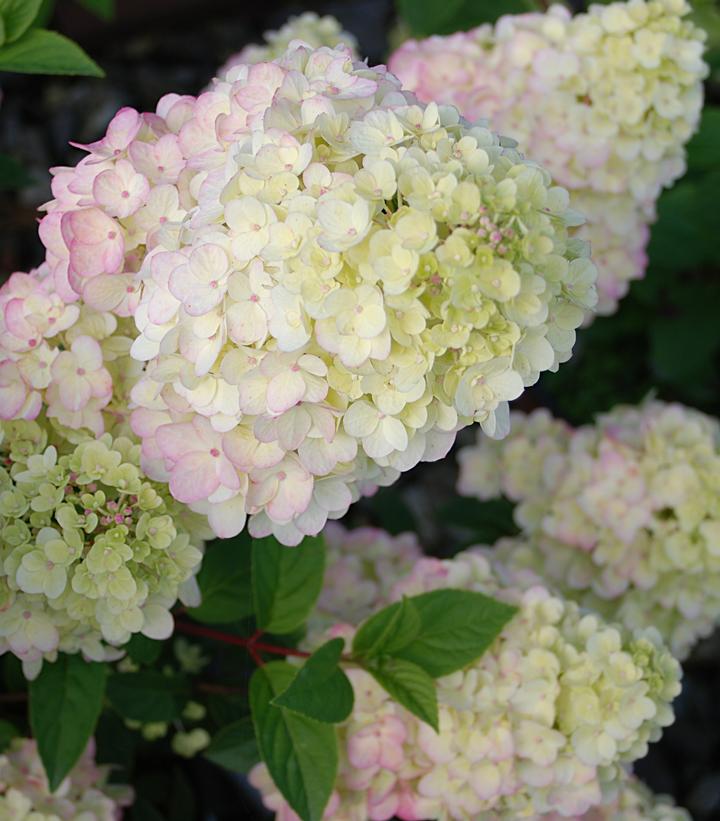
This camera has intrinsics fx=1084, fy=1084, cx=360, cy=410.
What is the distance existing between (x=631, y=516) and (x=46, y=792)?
76cm

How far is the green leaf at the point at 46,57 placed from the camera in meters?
1.06

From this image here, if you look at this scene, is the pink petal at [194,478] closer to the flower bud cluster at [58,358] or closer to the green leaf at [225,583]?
the flower bud cluster at [58,358]

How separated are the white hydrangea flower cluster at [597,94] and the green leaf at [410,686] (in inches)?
25.9

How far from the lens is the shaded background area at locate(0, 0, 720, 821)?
5.09 feet

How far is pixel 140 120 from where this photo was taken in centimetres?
92

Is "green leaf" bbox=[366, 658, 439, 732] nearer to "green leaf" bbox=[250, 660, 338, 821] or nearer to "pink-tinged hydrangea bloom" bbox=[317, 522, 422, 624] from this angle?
"green leaf" bbox=[250, 660, 338, 821]

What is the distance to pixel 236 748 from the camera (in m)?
1.21


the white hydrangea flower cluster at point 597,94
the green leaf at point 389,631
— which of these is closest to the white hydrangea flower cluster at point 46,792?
the green leaf at point 389,631

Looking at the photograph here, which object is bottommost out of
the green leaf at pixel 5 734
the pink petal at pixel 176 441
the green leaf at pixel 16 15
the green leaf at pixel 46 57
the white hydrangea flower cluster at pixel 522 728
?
the green leaf at pixel 5 734

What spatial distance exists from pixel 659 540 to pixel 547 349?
649 millimetres

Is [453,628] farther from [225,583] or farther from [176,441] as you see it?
[176,441]

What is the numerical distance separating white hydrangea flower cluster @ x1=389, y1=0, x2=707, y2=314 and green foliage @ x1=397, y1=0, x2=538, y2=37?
1.51 feet

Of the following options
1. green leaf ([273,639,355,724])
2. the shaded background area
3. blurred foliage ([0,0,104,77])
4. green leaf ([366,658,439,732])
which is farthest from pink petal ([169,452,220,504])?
the shaded background area

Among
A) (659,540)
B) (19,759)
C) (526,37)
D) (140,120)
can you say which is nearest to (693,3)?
(526,37)
